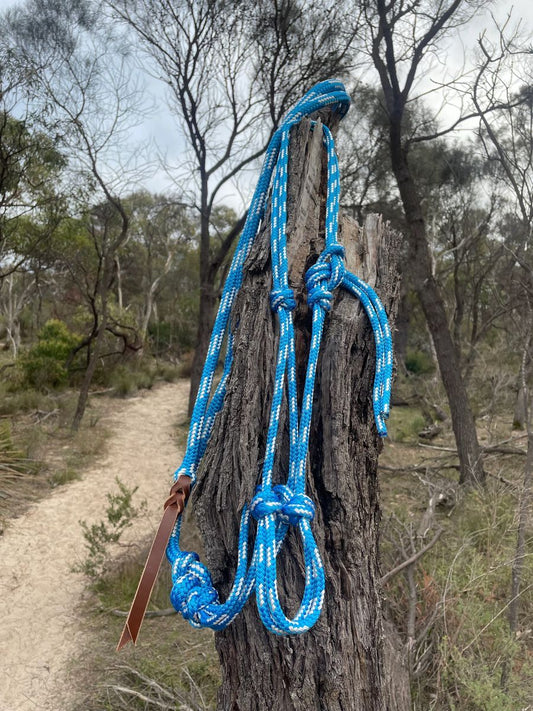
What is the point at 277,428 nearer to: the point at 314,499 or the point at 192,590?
the point at 314,499

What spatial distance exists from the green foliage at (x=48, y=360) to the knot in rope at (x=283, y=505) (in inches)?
381

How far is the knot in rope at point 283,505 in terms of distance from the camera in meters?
0.95

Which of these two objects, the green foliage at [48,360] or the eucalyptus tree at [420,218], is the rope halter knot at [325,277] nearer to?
the eucalyptus tree at [420,218]

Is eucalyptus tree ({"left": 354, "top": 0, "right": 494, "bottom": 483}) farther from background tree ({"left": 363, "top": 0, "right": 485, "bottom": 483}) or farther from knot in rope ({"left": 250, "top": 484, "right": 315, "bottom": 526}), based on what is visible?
knot in rope ({"left": 250, "top": 484, "right": 315, "bottom": 526})

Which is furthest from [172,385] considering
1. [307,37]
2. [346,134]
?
[307,37]

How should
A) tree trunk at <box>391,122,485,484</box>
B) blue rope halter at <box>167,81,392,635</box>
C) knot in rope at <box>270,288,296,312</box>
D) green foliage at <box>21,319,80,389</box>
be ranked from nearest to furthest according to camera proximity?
1. blue rope halter at <box>167,81,392,635</box>
2. knot in rope at <box>270,288,296,312</box>
3. tree trunk at <box>391,122,485,484</box>
4. green foliage at <box>21,319,80,389</box>


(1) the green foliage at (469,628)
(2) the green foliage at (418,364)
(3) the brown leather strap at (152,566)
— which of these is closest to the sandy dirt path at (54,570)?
(1) the green foliage at (469,628)

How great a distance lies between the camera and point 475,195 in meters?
11.4

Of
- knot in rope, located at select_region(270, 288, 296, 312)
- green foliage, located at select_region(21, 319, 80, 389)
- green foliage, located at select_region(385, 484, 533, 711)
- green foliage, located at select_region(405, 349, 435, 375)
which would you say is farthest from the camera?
green foliage, located at select_region(405, 349, 435, 375)

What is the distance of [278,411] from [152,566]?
1.34 feet

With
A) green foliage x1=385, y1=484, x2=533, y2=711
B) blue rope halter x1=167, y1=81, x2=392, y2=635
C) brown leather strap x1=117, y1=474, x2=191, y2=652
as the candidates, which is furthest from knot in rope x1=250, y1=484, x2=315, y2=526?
green foliage x1=385, y1=484, x2=533, y2=711

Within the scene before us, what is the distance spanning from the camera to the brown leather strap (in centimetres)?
100

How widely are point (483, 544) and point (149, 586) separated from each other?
10.2 ft

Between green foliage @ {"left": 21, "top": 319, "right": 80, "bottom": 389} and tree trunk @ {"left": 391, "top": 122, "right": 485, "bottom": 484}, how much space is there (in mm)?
7606
